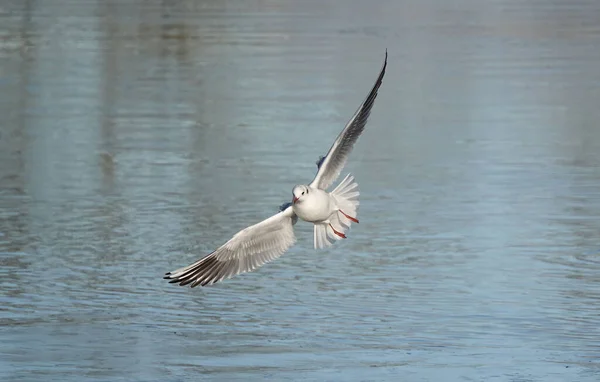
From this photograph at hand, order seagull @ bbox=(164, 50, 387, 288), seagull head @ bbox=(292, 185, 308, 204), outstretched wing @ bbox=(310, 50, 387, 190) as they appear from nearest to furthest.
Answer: seagull head @ bbox=(292, 185, 308, 204), seagull @ bbox=(164, 50, 387, 288), outstretched wing @ bbox=(310, 50, 387, 190)

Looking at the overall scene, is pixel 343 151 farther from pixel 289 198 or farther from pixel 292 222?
pixel 289 198

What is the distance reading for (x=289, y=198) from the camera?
13.2 metres

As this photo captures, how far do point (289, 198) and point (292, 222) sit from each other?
12.1 feet

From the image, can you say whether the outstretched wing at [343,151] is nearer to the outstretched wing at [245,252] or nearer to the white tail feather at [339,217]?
the white tail feather at [339,217]

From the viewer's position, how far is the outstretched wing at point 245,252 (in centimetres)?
921

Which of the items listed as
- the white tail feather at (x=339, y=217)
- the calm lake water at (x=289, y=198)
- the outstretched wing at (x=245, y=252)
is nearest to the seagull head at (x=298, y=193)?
the outstretched wing at (x=245, y=252)

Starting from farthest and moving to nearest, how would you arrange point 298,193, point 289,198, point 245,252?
point 289,198 < point 245,252 < point 298,193

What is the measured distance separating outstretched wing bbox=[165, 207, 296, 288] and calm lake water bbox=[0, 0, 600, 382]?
395 millimetres

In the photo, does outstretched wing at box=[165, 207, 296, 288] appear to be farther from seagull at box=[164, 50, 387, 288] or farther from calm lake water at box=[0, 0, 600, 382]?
calm lake water at box=[0, 0, 600, 382]

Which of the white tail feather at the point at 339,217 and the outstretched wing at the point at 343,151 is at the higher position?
the outstretched wing at the point at 343,151

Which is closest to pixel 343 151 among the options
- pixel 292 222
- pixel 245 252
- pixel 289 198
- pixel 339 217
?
pixel 339 217

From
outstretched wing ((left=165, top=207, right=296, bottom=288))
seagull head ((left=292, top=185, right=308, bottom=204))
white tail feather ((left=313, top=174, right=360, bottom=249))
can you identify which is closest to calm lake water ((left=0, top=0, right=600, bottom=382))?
outstretched wing ((left=165, top=207, right=296, bottom=288))

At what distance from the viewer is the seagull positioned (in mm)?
9195

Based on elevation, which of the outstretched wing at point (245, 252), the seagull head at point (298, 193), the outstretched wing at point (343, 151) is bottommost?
the outstretched wing at point (245, 252)
